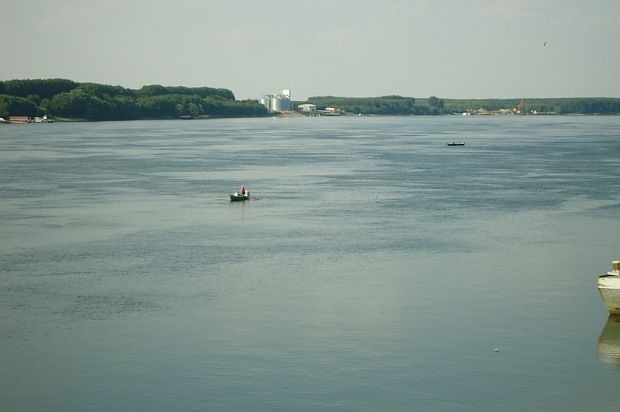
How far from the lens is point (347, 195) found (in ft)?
208

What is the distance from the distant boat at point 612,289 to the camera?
31828mm

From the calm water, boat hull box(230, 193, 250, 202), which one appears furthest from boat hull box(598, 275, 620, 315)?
boat hull box(230, 193, 250, 202)

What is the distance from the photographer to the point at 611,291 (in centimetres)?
3184

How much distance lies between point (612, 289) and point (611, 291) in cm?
7

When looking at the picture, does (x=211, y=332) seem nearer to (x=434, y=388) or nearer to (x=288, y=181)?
(x=434, y=388)

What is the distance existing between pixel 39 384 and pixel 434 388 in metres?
9.95

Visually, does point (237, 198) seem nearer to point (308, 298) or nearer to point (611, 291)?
point (308, 298)

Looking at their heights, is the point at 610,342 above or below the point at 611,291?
below

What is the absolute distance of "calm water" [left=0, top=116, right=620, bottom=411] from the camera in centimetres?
2538

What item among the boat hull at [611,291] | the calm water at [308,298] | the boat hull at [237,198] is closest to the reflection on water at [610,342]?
the calm water at [308,298]

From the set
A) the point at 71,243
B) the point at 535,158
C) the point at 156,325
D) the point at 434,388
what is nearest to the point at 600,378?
the point at 434,388

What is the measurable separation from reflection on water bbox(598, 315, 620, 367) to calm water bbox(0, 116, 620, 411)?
→ 0.08 meters

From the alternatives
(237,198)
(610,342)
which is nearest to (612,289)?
(610,342)

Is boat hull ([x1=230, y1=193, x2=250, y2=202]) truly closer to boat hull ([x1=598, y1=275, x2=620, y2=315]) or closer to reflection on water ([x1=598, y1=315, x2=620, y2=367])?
boat hull ([x1=598, y1=275, x2=620, y2=315])
